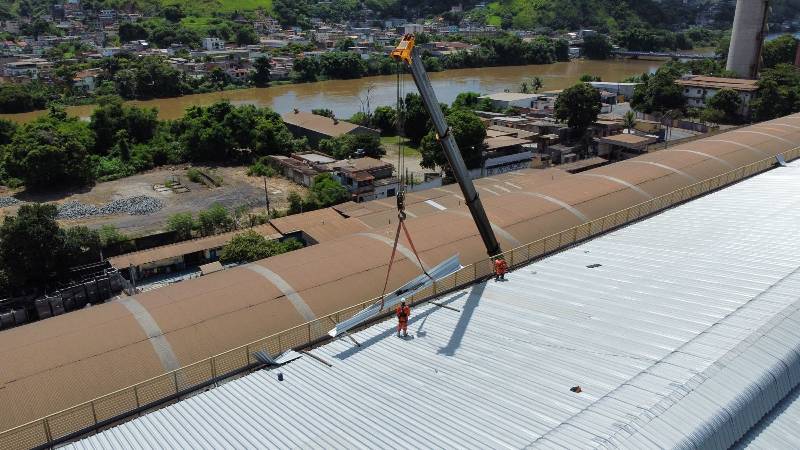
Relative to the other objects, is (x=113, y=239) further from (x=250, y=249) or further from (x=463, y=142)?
(x=463, y=142)

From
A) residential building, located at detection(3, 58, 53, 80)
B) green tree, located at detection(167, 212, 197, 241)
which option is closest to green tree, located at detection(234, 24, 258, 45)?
residential building, located at detection(3, 58, 53, 80)

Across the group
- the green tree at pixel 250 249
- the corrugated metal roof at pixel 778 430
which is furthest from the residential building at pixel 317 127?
the corrugated metal roof at pixel 778 430

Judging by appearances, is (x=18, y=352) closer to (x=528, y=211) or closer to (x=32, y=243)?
(x=32, y=243)

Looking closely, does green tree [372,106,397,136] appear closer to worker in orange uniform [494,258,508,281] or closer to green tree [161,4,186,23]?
worker in orange uniform [494,258,508,281]

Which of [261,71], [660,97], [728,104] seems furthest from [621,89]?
[261,71]

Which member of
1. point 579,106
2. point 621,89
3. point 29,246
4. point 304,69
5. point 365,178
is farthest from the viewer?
point 304,69

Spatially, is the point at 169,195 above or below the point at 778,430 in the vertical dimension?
below
